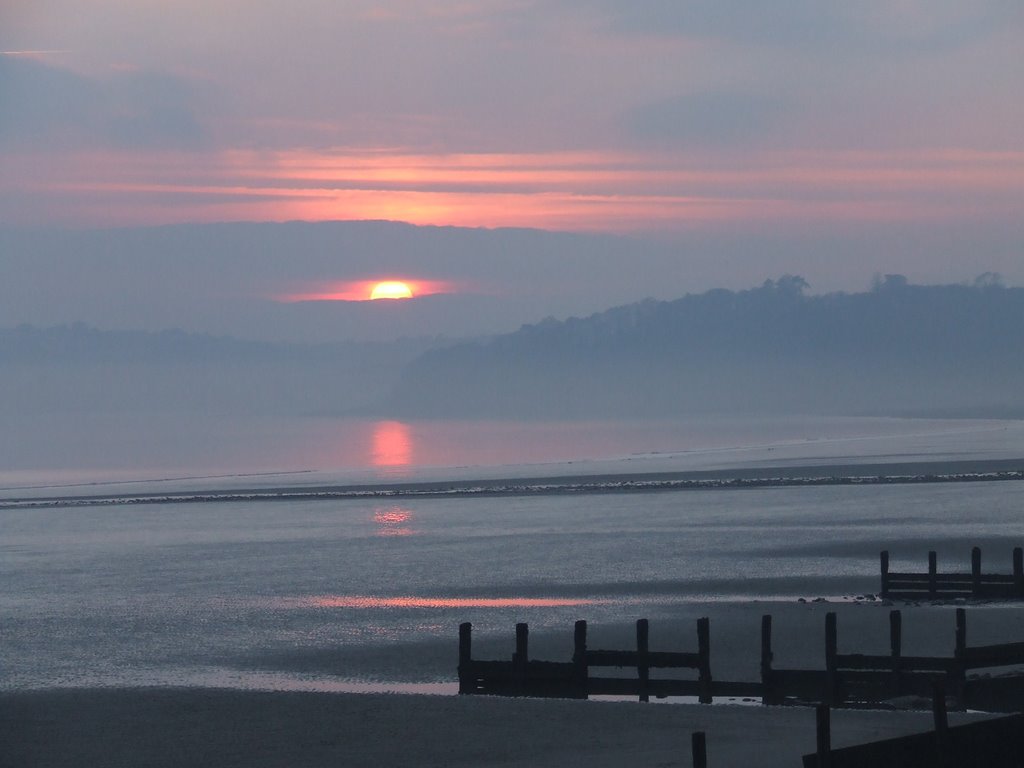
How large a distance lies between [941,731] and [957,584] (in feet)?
52.5

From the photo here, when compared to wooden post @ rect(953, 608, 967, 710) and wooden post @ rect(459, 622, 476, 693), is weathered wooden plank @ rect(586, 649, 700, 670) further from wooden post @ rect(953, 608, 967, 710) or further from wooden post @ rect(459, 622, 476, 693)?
wooden post @ rect(953, 608, 967, 710)

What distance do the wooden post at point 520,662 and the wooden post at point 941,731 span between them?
356 inches

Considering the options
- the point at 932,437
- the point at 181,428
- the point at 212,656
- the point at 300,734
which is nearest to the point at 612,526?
the point at 212,656

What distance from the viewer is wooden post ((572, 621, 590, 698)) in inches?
690

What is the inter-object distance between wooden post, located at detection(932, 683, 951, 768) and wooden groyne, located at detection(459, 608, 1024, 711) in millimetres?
6529

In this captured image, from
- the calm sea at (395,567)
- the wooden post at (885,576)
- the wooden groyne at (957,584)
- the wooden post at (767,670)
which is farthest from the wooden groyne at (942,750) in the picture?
the wooden post at (885,576)

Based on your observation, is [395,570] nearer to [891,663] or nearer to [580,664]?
[580,664]

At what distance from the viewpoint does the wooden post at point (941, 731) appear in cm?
883

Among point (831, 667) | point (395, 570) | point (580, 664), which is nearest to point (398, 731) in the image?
point (580, 664)

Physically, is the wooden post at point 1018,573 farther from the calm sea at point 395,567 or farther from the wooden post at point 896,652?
the wooden post at point 896,652

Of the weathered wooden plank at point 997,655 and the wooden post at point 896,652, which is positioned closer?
the weathered wooden plank at point 997,655

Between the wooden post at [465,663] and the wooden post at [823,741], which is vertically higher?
the wooden post at [823,741]

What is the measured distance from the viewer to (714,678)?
18.4 meters

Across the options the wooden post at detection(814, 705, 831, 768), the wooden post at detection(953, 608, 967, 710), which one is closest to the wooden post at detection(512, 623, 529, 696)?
the wooden post at detection(953, 608, 967, 710)
